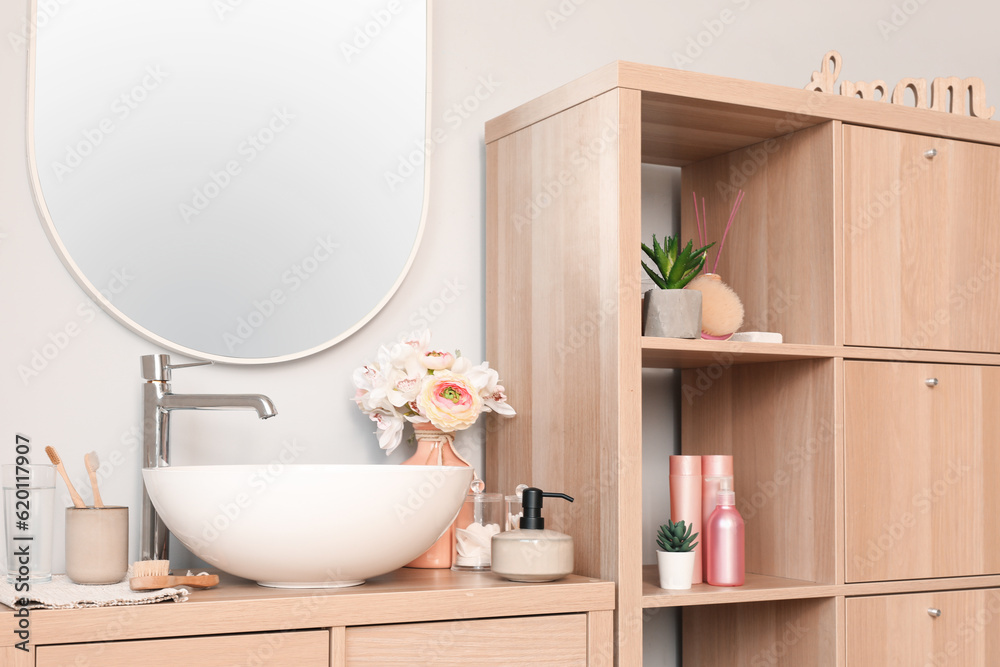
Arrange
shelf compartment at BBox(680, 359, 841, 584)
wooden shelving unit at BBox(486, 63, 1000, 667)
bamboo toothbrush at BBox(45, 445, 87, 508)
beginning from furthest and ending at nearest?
shelf compartment at BBox(680, 359, 841, 584), wooden shelving unit at BBox(486, 63, 1000, 667), bamboo toothbrush at BBox(45, 445, 87, 508)

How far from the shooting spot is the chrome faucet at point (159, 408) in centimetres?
140

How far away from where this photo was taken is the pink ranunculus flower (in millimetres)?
1524

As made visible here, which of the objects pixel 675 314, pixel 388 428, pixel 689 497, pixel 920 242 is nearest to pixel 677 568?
pixel 689 497

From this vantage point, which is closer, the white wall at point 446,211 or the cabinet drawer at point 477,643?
the cabinet drawer at point 477,643

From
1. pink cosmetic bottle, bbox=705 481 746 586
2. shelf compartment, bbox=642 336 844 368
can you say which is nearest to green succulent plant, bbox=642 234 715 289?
shelf compartment, bbox=642 336 844 368

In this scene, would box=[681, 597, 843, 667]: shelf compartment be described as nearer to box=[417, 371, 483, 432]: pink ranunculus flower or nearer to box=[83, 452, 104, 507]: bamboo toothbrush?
box=[417, 371, 483, 432]: pink ranunculus flower

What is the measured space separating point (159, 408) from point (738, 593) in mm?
844

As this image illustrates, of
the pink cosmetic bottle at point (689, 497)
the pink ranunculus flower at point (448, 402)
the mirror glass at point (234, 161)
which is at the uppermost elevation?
the mirror glass at point (234, 161)

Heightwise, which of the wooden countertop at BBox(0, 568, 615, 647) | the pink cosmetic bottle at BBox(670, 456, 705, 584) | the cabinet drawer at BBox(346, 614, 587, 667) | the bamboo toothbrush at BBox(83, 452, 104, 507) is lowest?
the cabinet drawer at BBox(346, 614, 587, 667)

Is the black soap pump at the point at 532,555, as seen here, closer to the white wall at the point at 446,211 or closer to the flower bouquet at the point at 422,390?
the flower bouquet at the point at 422,390

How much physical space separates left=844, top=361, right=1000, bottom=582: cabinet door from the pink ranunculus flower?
1.85 feet

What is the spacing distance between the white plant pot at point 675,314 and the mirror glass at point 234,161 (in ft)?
1.43

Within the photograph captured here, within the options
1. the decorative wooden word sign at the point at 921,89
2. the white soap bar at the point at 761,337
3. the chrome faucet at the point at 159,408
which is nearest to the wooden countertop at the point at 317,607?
the chrome faucet at the point at 159,408

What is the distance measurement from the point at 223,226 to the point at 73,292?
9.3 inches
